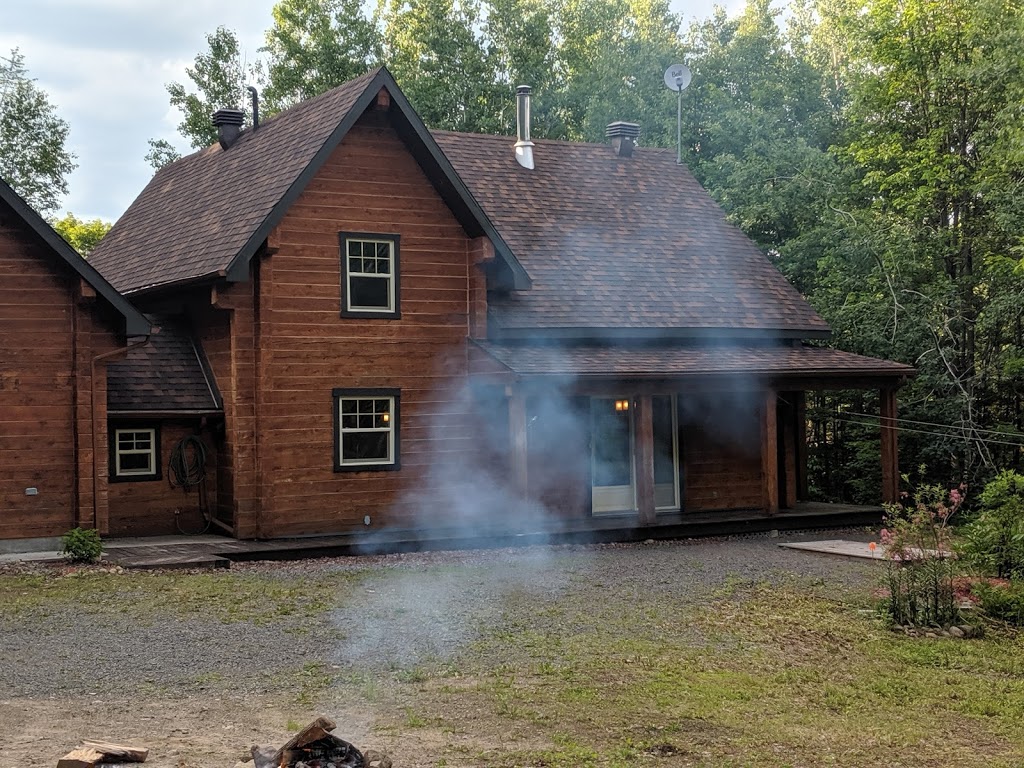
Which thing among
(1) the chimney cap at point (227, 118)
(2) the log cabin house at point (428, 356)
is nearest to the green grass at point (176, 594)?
(2) the log cabin house at point (428, 356)

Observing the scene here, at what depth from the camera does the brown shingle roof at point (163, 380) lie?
1798cm

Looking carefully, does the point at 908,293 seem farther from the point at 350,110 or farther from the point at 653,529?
the point at 350,110

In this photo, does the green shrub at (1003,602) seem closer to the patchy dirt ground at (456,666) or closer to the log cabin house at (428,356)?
the patchy dirt ground at (456,666)

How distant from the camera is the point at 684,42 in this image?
42.5 m

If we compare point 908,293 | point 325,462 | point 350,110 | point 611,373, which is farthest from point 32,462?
point 908,293

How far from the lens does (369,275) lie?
61.0ft

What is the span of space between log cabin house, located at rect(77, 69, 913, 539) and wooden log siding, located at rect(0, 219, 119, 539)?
90 centimetres

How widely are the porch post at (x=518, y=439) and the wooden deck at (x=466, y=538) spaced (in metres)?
1.00

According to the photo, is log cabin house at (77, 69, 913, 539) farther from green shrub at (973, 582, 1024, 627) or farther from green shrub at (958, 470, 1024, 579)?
green shrub at (973, 582, 1024, 627)

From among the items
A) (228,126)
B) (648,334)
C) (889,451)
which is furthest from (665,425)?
(228,126)

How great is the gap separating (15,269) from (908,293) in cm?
1688

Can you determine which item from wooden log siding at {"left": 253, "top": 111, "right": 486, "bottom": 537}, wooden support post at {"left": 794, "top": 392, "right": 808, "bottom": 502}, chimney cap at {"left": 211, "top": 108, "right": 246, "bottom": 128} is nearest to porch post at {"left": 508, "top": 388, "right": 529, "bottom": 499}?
wooden log siding at {"left": 253, "top": 111, "right": 486, "bottom": 537}

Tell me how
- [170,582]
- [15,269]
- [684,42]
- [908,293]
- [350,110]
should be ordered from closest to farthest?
[170,582] → [15,269] → [350,110] → [908,293] → [684,42]

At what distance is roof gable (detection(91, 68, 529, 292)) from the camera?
17.6m
